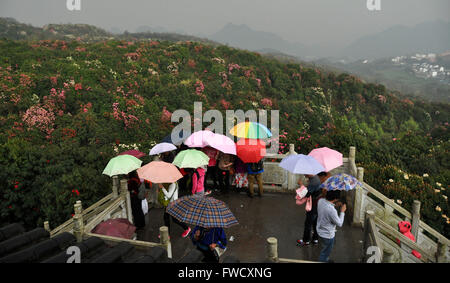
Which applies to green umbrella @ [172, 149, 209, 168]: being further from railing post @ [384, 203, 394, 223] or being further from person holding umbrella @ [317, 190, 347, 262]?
railing post @ [384, 203, 394, 223]

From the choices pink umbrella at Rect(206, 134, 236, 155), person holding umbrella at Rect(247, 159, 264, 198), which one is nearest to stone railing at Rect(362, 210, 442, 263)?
person holding umbrella at Rect(247, 159, 264, 198)

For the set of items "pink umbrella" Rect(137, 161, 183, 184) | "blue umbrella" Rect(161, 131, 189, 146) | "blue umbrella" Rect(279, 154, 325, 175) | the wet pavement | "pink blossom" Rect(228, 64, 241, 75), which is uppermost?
"pink blossom" Rect(228, 64, 241, 75)

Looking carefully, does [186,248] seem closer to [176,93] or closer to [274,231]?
[274,231]

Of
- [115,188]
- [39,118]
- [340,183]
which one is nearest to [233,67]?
[39,118]

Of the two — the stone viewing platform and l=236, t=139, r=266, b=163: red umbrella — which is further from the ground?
l=236, t=139, r=266, b=163: red umbrella

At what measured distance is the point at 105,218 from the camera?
6.54m

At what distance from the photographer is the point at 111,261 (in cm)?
432

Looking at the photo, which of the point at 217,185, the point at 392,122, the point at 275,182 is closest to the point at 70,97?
the point at 217,185

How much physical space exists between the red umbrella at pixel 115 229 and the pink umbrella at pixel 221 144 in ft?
9.15

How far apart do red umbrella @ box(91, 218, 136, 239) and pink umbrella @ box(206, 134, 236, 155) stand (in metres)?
2.79

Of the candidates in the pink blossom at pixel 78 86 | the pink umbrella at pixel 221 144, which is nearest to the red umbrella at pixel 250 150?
the pink umbrella at pixel 221 144

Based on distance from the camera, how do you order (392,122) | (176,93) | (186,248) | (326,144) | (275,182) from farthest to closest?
(392,122)
(176,93)
(326,144)
(275,182)
(186,248)

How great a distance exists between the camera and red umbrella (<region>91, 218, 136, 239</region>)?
5.96 metres

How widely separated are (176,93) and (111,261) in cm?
2067
